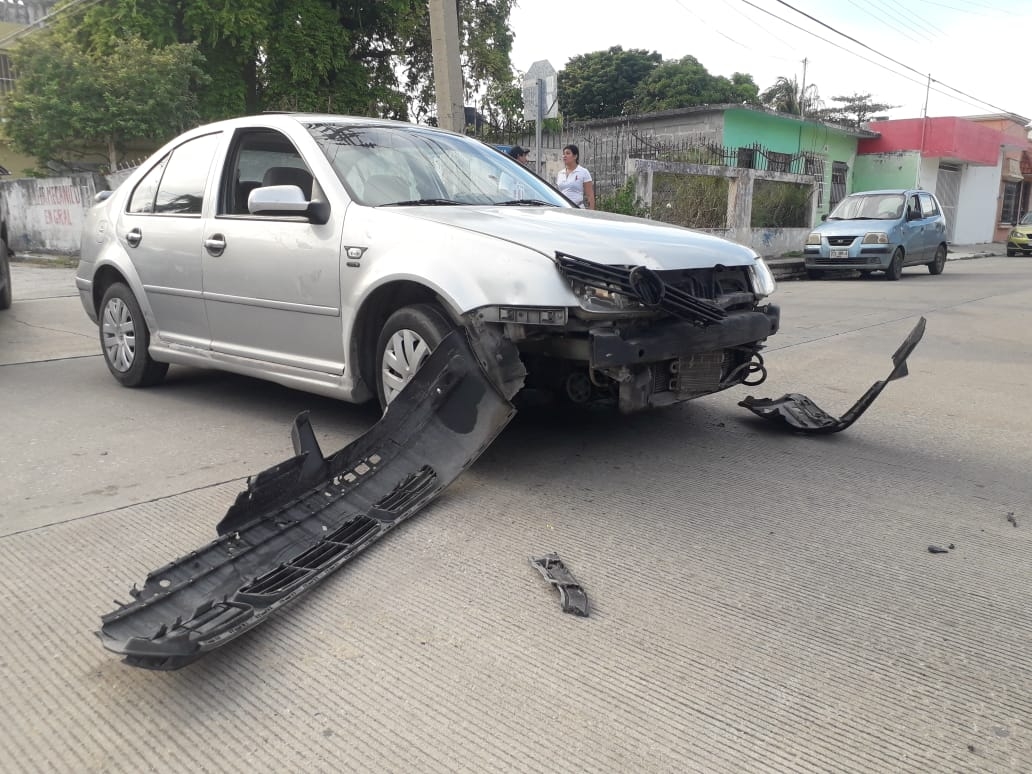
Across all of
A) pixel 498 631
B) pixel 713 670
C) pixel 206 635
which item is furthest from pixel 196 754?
pixel 713 670

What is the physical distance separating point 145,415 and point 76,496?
1.45m

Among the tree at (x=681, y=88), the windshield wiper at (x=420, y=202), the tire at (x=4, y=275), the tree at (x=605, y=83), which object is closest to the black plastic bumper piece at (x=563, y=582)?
the windshield wiper at (x=420, y=202)

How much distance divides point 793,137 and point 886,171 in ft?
18.5

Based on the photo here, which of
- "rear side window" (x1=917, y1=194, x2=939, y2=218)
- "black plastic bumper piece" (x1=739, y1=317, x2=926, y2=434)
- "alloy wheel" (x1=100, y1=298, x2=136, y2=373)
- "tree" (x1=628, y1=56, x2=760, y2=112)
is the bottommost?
"black plastic bumper piece" (x1=739, y1=317, x2=926, y2=434)

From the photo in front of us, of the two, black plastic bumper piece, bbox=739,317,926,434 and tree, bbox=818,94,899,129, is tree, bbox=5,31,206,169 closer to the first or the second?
black plastic bumper piece, bbox=739,317,926,434

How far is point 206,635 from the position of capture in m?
2.32

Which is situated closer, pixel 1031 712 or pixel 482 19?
pixel 1031 712

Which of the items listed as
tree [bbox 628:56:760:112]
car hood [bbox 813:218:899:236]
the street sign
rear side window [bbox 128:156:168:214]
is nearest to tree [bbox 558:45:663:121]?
tree [bbox 628:56:760:112]

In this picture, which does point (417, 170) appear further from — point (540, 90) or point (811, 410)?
point (540, 90)

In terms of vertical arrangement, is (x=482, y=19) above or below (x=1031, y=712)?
above

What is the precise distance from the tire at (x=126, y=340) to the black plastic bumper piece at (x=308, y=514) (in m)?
2.62

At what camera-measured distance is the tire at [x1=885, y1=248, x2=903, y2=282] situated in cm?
1620

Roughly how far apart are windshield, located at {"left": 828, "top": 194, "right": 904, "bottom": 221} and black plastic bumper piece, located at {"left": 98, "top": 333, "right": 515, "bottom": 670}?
15348 millimetres

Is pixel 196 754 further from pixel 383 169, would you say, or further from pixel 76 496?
pixel 383 169
